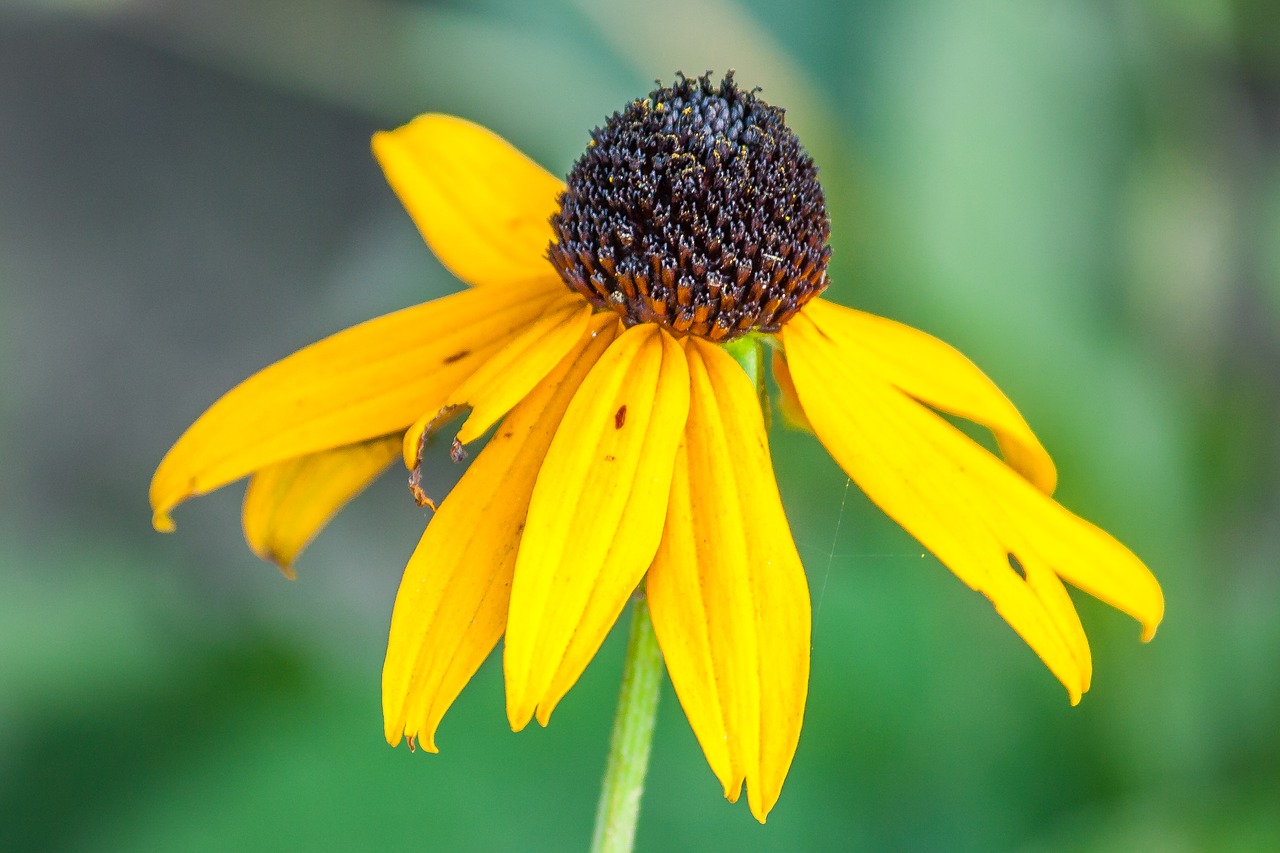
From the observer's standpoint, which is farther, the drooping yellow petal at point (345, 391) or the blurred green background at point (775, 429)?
the blurred green background at point (775, 429)

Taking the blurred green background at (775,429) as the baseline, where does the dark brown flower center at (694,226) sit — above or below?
above

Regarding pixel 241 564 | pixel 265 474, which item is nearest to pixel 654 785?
pixel 265 474

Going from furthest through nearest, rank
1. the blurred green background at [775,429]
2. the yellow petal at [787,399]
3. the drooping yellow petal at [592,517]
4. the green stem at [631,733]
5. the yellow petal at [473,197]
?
1. the blurred green background at [775,429]
2. the yellow petal at [473,197]
3. the yellow petal at [787,399]
4. the green stem at [631,733]
5. the drooping yellow petal at [592,517]

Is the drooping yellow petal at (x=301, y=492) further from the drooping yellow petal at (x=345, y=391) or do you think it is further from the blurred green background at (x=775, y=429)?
the blurred green background at (x=775, y=429)

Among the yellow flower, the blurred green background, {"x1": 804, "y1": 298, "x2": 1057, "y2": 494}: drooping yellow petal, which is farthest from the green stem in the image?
the blurred green background

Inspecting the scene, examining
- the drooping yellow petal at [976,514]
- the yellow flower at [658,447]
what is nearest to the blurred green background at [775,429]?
the yellow flower at [658,447]

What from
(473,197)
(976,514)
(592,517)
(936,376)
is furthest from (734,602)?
(473,197)

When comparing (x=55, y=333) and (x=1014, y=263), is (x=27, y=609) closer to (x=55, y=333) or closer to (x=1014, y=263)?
(x=55, y=333)

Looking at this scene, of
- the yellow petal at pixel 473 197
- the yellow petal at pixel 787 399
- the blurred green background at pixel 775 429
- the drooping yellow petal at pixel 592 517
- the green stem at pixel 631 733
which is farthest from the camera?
the blurred green background at pixel 775 429
